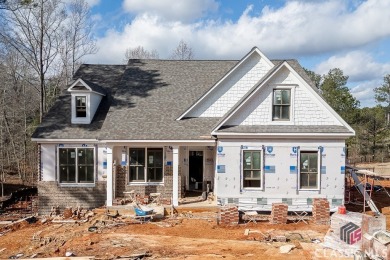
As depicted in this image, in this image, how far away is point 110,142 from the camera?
1644 cm

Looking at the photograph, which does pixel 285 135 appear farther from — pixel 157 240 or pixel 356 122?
pixel 356 122

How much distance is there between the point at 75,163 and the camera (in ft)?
58.6

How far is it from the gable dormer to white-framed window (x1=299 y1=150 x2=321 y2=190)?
10645 millimetres

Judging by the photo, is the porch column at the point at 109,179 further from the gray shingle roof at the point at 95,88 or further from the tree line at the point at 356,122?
the tree line at the point at 356,122

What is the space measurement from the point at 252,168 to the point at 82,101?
9.34 m

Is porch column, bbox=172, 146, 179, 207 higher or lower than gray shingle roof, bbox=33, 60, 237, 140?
lower

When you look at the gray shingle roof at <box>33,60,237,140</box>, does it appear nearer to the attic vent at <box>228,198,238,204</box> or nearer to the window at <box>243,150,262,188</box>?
the window at <box>243,150,262,188</box>

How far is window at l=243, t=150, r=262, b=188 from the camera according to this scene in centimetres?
1580

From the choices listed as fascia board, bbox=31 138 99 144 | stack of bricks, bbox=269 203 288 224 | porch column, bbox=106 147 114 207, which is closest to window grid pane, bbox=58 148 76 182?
fascia board, bbox=31 138 99 144

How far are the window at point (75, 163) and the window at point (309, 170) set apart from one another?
988 centimetres

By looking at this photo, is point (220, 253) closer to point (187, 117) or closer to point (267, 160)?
point (267, 160)

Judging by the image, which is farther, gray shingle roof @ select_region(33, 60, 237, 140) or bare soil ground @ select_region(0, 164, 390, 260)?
gray shingle roof @ select_region(33, 60, 237, 140)

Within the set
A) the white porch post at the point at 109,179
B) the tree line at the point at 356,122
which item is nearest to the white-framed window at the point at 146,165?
the white porch post at the point at 109,179

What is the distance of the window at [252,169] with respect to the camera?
1580 centimetres
